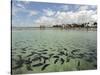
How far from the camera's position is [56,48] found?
197 centimetres

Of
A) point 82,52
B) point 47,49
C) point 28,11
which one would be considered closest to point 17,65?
point 47,49

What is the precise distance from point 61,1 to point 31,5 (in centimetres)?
35

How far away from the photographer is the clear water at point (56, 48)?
1870mm

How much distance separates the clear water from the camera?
6.14 ft

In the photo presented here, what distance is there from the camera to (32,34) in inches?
75.0

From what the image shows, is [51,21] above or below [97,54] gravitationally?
above

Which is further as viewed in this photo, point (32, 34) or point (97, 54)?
point (97, 54)

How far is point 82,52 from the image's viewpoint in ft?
6.72

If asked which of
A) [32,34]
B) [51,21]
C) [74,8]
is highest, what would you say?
[74,8]

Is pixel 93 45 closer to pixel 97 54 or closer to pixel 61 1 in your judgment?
pixel 97 54

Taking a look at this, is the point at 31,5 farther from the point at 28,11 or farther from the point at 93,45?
the point at 93,45

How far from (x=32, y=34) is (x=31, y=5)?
1.06 feet
